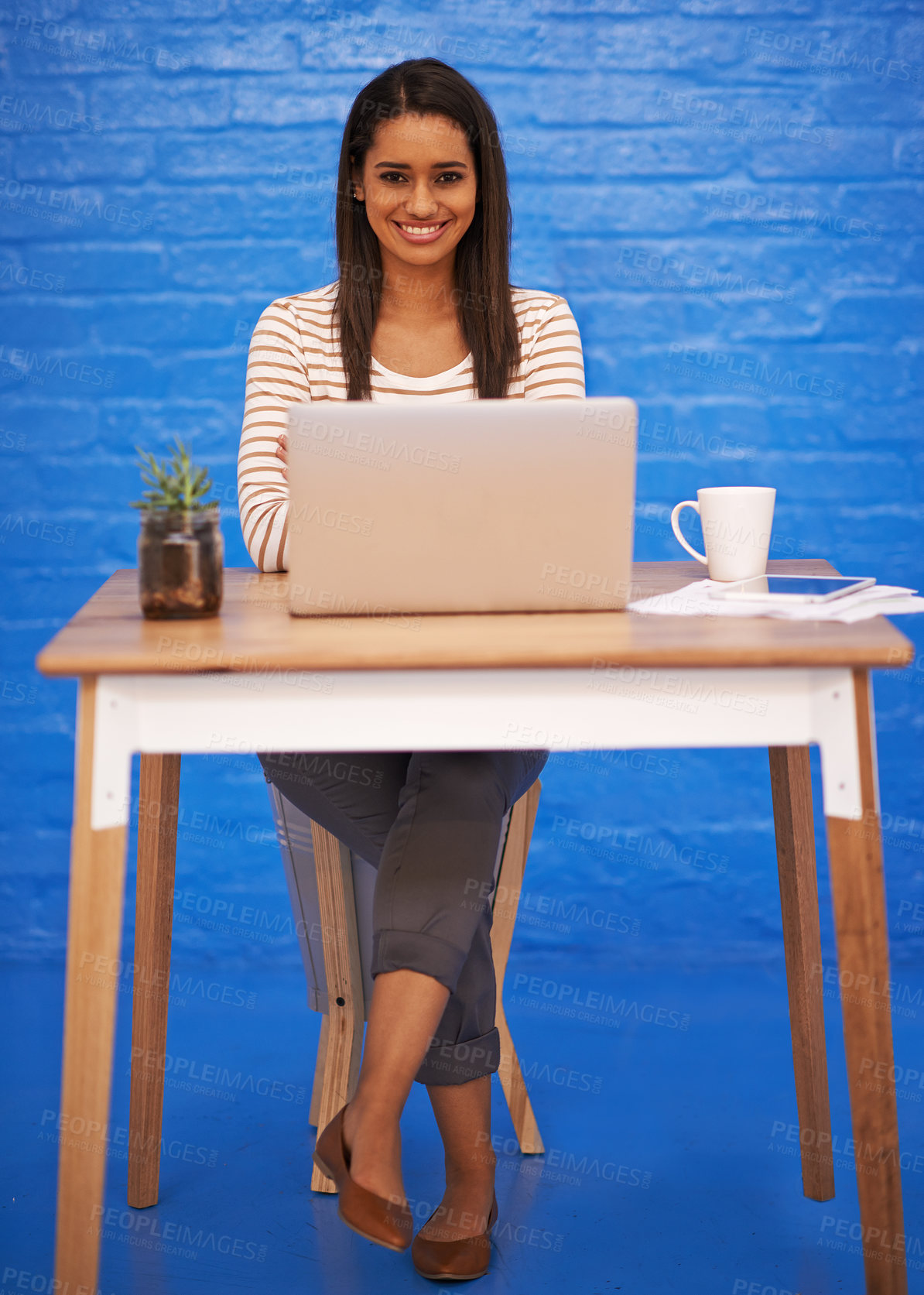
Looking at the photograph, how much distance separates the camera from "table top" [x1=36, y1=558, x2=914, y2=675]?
907mm

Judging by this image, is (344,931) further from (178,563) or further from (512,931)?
(178,563)

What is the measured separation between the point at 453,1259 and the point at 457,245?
1.31 m

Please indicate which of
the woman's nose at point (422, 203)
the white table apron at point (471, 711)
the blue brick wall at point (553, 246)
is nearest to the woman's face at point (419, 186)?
the woman's nose at point (422, 203)

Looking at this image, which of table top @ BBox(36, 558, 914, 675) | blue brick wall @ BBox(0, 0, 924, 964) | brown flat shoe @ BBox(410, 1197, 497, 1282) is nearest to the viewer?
table top @ BBox(36, 558, 914, 675)

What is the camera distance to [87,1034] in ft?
3.28

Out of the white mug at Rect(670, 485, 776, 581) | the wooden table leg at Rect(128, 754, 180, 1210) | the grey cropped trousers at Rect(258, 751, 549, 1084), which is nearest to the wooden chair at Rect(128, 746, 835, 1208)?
the wooden table leg at Rect(128, 754, 180, 1210)

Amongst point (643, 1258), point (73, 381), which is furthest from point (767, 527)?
point (73, 381)

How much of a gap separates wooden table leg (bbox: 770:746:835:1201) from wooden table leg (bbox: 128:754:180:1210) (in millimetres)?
718

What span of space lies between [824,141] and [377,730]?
1.71 meters

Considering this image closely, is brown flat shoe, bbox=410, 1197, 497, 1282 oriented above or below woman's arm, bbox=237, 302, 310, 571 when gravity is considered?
below

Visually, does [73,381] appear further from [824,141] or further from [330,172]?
[824,141]

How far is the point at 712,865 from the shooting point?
2357 mm

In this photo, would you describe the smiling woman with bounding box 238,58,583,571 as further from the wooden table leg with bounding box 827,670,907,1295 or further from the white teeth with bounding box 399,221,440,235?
the wooden table leg with bounding box 827,670,907,1295

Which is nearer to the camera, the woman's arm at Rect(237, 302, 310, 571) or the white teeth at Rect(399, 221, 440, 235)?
the woman's arm at Rect(237, 302, 310, 571)
